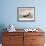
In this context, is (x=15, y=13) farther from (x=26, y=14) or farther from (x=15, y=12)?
(x=26, y=14)

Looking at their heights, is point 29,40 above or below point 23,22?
below

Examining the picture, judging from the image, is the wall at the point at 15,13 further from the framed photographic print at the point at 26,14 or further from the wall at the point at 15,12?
the framed photographic print at the point at 26,14

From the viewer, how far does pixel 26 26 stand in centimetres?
439

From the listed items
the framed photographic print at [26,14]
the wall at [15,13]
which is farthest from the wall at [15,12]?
the framed photographic print at [26,14]

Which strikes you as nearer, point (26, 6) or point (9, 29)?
point (9, 29)

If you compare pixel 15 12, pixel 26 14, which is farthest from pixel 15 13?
pixel 26 14

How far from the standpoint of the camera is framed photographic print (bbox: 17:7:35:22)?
4.32 metres

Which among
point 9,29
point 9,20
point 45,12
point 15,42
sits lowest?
point 15,42

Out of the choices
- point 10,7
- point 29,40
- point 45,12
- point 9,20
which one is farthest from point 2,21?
point 45,12

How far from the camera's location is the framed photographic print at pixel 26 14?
170 inches

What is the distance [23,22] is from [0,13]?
820 mm

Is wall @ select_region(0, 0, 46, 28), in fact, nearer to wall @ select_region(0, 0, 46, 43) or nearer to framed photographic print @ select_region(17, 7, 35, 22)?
wall @ select_region(0, 0, 46, 43)

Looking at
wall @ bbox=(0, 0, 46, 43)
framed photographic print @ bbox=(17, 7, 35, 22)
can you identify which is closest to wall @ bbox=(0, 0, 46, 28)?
wall @ bbox=(0, 0, 46, 43)

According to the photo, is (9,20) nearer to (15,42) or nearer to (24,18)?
(24,18)
